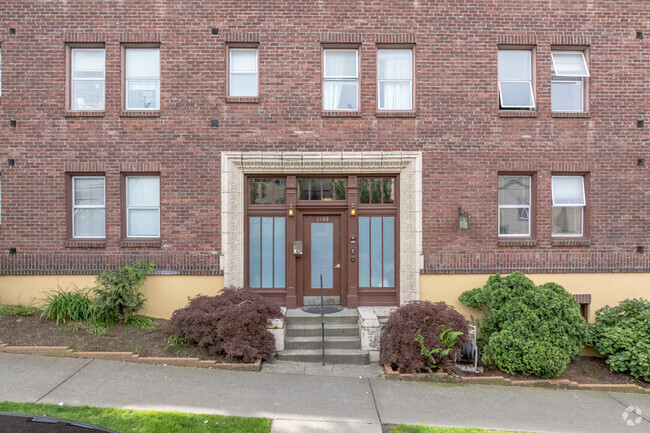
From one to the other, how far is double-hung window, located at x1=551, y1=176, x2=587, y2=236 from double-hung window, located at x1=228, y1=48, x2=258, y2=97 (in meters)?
6.75

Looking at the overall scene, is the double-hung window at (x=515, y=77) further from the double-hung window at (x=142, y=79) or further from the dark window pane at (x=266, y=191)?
the double-hung window at (x=142, y=79)

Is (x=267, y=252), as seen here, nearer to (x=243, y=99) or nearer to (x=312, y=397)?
(x=243, y=99)

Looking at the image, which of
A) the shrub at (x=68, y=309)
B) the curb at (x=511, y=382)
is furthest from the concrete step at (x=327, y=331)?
the shrub at (x=68, y=309)

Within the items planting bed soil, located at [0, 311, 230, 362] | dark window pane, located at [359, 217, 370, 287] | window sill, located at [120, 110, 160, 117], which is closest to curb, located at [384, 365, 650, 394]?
dark window pane, located at [359, 217, 370, 287]

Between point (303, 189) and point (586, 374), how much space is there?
6235mm

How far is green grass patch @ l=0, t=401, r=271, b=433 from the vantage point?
4602 millimetres

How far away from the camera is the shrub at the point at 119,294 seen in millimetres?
7691

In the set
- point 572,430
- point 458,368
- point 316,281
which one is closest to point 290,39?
point 316,281

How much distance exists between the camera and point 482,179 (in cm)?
859

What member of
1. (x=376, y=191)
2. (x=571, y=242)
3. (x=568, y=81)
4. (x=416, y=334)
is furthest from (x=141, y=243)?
(x=568, y=81)

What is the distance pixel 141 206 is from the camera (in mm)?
8688

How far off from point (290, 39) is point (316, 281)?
5.11 metres

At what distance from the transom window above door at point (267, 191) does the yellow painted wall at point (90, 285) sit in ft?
6.72

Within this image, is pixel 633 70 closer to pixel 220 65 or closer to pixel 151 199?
pixel 220 65
